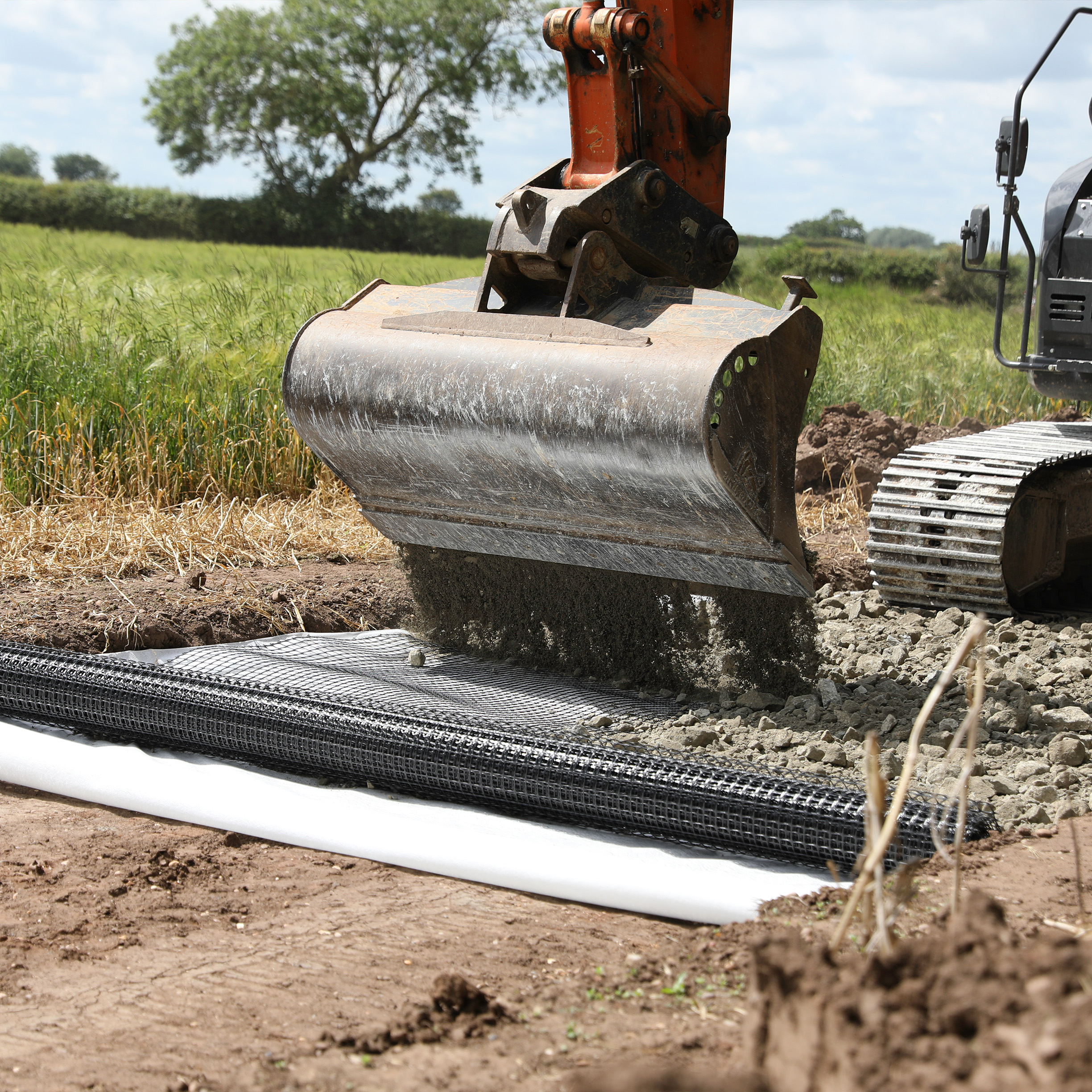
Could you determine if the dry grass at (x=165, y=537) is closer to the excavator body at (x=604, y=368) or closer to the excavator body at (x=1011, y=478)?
the excavator body at (x=604, y=368)

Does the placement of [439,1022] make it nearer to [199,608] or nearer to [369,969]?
[369,969]

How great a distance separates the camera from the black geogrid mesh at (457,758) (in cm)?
297

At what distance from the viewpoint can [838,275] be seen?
2702cm

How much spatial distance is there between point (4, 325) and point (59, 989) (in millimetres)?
6284

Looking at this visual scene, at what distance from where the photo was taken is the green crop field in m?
6.77

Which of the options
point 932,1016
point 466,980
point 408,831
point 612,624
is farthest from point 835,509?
point 932,1016

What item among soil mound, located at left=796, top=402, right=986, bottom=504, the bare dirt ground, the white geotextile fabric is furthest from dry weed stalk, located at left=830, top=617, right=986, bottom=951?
soil mound, located at left=796, top=402, right=986, bottom=504

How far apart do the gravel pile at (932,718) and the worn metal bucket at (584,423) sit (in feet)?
1.46

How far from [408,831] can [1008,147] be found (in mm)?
3471

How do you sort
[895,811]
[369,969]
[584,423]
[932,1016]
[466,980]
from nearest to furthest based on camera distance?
[932,1016], [895,811], [466,980], [369,969], [584,423]

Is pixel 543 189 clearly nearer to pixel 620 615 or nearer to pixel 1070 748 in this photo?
pixel 620 615

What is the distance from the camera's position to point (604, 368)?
371 centimetres

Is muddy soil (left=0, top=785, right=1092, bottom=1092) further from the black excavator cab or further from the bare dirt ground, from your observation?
the black excavator cab

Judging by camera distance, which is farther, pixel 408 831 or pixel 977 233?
pixel 977 233
